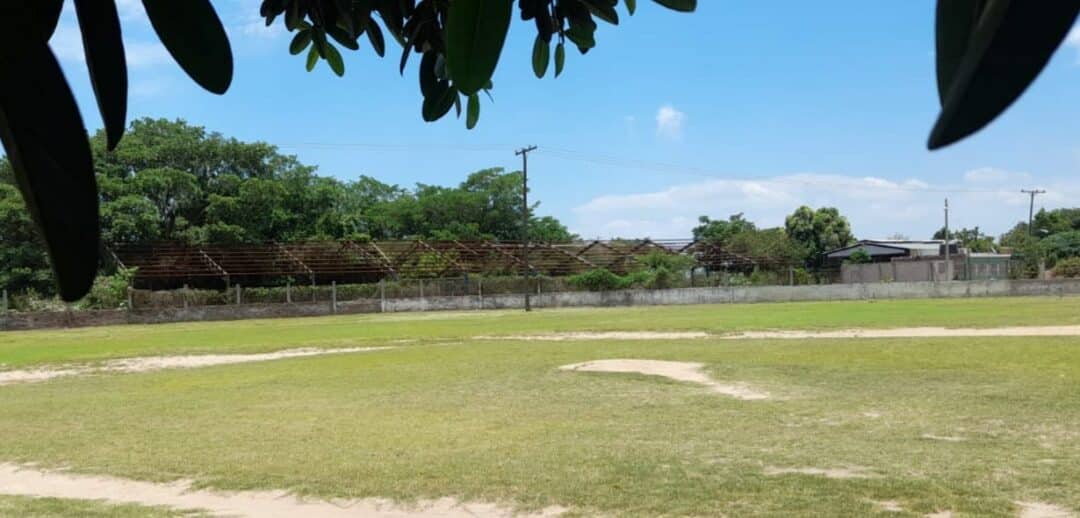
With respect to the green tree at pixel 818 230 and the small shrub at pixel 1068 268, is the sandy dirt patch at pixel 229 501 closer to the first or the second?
the small shrub at pixel 1068 268

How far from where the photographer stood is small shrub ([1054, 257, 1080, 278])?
4016 centimetres

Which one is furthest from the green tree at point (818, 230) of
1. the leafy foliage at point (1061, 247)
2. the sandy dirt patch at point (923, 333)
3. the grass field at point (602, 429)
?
the grass field at point (602, 429)

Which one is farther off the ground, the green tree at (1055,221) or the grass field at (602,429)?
the green tree at (1055,221)

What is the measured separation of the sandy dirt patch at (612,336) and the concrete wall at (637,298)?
17205mm

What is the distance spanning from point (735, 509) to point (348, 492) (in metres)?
2.61

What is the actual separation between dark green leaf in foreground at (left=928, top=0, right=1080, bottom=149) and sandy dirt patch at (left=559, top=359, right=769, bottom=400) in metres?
10.00

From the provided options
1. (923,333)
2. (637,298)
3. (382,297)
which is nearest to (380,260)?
(382,297)

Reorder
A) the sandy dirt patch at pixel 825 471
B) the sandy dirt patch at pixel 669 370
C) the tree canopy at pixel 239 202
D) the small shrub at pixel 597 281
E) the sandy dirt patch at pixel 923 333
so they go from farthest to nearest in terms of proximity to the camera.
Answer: the small shrub at pixel 597 281 → the tree canopy at pixel 239 202 → the sandy dirt patch at pixel 923 333 → the sandy dirt patch at pixel 669 370 → the sandy dirt patch at pixel 825 471

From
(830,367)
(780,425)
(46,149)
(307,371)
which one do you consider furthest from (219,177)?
(46,149)

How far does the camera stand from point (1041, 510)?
4.98 meters

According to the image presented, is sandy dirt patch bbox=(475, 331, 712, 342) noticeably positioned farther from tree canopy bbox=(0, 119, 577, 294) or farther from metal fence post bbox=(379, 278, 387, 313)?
metal fence post bbox=(379, 278, 387, 313)

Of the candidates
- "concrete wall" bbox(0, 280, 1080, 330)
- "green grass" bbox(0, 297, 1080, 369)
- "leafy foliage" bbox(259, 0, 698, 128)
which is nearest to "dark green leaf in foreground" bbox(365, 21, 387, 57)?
"leafy foliage" bbox(259, 0, 698, 128)

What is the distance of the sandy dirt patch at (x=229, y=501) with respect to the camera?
17.3 feet

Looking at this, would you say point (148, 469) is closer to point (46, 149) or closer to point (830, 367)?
point (46, 149)
